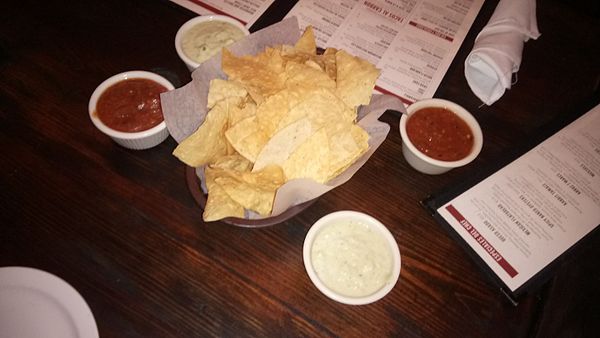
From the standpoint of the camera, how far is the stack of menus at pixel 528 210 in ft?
3.81

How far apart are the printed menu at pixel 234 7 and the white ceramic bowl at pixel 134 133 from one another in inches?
18.1

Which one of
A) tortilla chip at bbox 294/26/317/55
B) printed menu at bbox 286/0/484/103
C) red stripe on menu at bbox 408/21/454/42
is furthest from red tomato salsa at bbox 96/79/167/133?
red stripe on menu at bbox 408/21/454/42

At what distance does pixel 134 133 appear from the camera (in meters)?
1.16

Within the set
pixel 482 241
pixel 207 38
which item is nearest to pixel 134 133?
pixel 207 38

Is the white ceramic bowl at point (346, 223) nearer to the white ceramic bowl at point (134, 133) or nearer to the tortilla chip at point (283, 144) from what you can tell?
the tortilla chip at point (283, 144)

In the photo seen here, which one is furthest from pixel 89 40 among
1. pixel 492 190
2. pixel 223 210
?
pixel 492 190

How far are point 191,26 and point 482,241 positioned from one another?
1253mm

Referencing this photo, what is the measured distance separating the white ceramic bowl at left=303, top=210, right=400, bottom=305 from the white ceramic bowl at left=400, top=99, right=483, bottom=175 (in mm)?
277

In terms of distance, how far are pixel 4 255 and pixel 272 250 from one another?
735mm

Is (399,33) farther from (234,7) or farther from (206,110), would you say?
(206,110)

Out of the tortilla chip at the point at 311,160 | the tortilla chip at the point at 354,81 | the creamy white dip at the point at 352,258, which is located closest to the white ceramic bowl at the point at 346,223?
the creamy white dip at the point at 352,258

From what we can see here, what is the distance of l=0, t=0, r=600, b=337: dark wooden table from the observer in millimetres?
1044

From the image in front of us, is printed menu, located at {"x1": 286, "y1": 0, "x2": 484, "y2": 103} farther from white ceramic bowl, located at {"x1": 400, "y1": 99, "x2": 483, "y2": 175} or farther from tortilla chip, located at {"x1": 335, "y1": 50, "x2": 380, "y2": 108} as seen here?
tortilla chip, located at {"x1": 335, "y1": 50, "x2": 380, "y2": 108}

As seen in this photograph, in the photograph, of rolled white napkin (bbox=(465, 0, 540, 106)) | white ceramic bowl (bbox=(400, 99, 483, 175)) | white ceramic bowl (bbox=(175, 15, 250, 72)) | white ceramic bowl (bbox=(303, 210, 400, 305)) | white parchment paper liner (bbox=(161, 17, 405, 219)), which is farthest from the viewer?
rolled white napkin (bbox=(465, 0, 540, 106))
